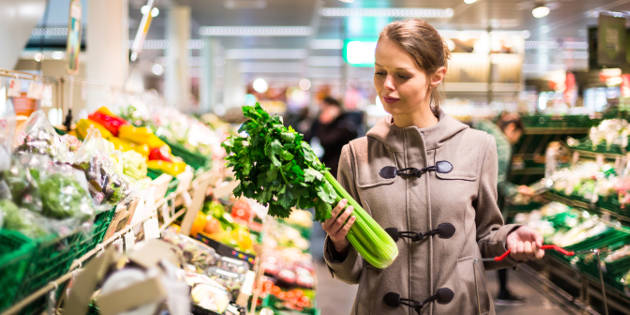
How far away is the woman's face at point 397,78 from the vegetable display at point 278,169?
1.21 feet

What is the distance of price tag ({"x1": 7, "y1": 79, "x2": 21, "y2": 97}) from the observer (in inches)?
96.5

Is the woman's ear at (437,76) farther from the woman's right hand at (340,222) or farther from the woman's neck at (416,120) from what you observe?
the woman's right hand at (340,222)

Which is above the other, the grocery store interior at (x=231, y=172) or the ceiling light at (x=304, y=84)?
the ceiling light at (x=304, y=84)

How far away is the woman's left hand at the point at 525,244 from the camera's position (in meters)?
1.77

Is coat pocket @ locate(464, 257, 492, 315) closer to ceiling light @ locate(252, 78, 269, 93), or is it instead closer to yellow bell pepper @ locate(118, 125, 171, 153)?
yellow bell pepper @ locate(118, 125, 171, 153)

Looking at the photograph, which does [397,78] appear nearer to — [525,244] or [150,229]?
[525,244]

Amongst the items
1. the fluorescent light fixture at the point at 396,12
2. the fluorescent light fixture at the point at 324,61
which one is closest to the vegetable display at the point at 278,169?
the fluorescent light fixture at the point at 396,12

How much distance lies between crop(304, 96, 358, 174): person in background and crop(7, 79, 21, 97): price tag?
487 centimetres

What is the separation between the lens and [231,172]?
4754mm

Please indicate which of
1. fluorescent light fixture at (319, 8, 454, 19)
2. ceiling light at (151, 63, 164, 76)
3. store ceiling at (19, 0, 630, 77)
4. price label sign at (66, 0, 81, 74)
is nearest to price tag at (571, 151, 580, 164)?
store ceiling at (19, 0, 630, 77)

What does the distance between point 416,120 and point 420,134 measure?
0.06 m

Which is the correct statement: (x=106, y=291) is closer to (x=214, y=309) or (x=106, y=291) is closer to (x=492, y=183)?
(x=214, y=309)

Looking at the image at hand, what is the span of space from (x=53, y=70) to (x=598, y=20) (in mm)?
4437

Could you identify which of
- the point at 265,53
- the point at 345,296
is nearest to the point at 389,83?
the point at 345,296
